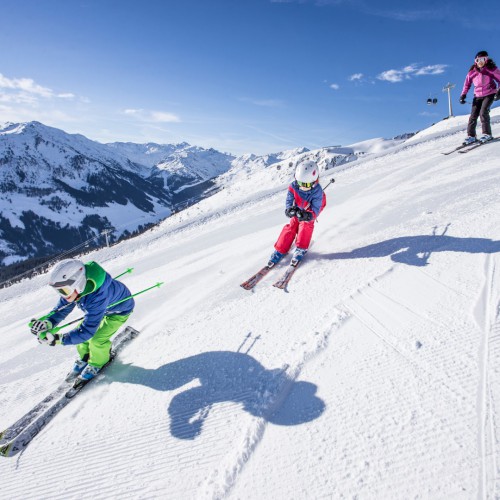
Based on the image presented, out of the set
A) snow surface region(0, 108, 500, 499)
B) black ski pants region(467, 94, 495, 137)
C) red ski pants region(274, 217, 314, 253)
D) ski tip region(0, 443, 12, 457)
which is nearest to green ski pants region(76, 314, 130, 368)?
snow surface region(0, 108, 500, 499)

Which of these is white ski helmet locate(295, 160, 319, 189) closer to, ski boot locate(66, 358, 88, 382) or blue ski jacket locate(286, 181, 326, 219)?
blue ski jacket locate(286, 181, 326, 219)

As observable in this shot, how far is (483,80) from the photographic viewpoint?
8688 millimetres

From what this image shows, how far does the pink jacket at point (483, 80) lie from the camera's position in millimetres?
8484

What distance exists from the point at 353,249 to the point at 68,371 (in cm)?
483

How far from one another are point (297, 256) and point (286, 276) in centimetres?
50

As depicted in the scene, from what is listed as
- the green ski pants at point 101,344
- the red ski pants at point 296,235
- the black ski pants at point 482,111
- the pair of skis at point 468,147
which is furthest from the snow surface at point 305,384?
the black ski pants at point 482,111

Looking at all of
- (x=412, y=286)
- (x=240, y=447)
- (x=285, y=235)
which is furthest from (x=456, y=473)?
(x=285, y=235)

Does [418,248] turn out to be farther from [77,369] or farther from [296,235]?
[77,369]

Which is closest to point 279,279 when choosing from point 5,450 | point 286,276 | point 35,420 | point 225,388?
point 286,276

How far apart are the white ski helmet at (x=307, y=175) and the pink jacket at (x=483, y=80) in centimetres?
656

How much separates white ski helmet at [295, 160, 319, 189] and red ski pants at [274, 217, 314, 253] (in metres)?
0.67

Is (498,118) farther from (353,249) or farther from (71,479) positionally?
(71,479)

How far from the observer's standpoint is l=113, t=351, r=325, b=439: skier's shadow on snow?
114 inches

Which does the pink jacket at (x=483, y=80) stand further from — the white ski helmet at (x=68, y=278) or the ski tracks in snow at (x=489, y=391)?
the white ski helmet at (x=68, y=278)
